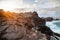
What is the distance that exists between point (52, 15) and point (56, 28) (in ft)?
Answer: 0.79

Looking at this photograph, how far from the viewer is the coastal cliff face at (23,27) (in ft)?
8.96

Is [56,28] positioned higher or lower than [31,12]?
lower

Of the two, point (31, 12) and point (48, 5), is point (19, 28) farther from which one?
point (48, 5)

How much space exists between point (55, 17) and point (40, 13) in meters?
0.27

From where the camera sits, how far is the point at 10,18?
279 cm

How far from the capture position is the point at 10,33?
2744 millimetres

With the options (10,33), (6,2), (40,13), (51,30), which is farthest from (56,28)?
(6,2)

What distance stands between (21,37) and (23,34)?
0.20 ft

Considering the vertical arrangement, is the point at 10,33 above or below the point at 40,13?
below

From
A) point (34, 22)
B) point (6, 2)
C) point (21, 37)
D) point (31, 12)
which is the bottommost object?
point (21, 37)

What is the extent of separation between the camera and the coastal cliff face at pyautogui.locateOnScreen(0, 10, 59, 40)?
8.96 feet

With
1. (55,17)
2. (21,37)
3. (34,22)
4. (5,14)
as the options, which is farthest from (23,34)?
(55,17)

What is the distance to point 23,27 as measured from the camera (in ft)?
9.07

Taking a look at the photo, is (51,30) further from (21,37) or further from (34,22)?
(21,37)
